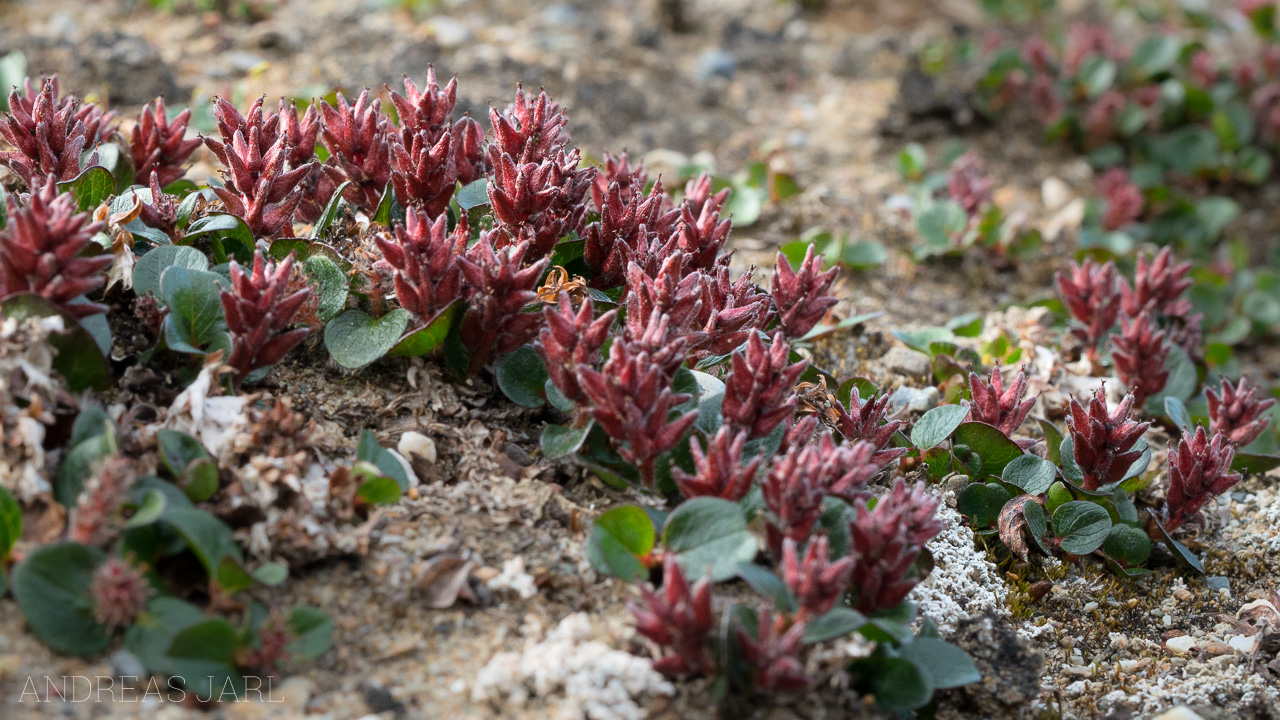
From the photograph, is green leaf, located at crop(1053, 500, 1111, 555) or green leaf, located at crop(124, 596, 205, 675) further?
green leaf, located at crop(1053, 500, 1111, 555)

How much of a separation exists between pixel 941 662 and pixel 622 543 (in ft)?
2.78

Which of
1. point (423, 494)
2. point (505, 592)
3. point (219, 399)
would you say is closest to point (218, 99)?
point (219, 399)

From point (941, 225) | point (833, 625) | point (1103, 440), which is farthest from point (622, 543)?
point (941, 225)

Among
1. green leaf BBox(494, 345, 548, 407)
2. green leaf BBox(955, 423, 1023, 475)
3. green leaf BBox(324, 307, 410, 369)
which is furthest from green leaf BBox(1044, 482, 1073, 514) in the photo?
green leaf BBox(324, 307, 410, 369)

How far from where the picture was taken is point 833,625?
2260 mm

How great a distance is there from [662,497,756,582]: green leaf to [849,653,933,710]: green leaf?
43 cm

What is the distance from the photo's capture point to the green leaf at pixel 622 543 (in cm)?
248

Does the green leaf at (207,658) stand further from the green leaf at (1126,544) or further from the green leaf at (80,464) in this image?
the green leaf at (1126,544)

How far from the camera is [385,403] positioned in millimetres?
2939

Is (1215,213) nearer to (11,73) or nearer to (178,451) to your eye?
(178,451)

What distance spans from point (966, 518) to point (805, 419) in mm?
792

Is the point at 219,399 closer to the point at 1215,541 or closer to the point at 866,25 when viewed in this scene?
the point at 1215,541

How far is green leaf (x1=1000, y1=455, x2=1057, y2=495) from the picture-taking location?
3.13 metres

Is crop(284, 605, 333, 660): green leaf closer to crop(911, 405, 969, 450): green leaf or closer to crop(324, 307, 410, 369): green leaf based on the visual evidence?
crop(324, 307, 410, 369): green leaf
